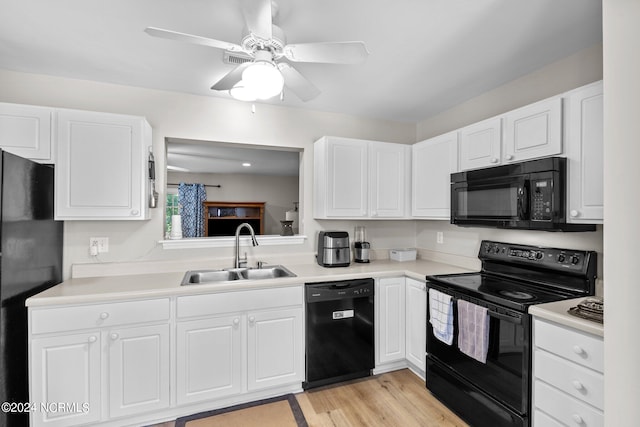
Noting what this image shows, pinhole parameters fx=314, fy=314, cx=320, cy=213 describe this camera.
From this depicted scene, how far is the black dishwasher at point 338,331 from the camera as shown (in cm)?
235

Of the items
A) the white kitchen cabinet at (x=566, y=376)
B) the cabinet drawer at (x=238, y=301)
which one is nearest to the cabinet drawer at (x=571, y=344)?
the white kitchen cabinet at (x=566, y=376)

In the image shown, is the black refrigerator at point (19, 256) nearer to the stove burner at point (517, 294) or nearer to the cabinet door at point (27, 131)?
the cabinet door at point (27, 131)

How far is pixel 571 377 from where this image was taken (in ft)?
4.76

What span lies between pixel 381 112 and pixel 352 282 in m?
1.72

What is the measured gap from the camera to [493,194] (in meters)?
2.15

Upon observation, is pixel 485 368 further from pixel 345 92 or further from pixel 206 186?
pixel 206 186

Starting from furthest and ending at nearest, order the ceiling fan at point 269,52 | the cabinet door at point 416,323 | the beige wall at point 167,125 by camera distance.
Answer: the cabinet door at point 416,323
the beige wall at point 167,125
the ceiling fan at point 269,52

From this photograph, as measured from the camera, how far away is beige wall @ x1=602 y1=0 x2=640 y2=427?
785 mm

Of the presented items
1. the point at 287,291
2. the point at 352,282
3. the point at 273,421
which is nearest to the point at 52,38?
the point at 287,291

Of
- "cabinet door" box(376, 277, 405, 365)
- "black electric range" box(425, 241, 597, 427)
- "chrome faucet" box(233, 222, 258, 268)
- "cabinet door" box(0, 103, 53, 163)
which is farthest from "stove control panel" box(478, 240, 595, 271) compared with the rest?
"cabinet door" box(0, 103, 53, 163)

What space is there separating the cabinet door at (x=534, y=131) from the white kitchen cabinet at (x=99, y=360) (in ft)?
8.06

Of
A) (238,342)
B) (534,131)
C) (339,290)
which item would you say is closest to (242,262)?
(238,342)

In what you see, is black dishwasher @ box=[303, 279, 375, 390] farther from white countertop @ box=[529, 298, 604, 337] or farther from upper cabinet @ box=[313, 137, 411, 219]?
white countertop @ box=[529, 298, 604, 337]

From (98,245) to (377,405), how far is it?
93.6 inches
